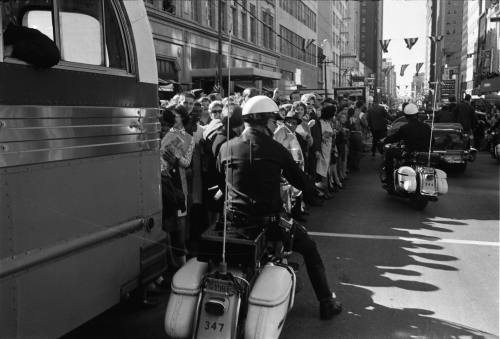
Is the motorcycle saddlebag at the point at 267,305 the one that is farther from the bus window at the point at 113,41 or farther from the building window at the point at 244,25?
the building window at the point at 244,25

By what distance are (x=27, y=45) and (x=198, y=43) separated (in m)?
28.2

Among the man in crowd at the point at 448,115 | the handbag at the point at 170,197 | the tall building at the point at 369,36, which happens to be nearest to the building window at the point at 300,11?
the man in crowd at the point at 448,115

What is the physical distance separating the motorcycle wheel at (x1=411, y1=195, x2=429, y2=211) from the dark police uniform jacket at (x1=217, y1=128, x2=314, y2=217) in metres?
5.88

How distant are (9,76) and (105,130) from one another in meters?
0.97

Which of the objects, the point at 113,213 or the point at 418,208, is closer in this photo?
the point at 113,213

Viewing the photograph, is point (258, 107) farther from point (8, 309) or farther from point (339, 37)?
point (339, 37)

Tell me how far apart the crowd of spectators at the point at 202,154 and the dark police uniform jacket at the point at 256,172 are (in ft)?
0.90

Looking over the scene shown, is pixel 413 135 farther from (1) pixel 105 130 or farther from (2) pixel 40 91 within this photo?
(2) pixel 40 91

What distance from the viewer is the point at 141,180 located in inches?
176

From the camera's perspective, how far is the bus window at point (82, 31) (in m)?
3.70

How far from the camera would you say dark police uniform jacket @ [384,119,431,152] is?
996 centimetres

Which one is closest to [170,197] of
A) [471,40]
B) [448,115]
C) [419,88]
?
[448,115]

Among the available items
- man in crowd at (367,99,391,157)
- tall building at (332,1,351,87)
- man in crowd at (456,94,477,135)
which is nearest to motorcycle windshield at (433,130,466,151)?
man in crowd at (456,94,477,135)

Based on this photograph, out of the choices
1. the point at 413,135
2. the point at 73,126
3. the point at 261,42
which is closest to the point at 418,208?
the point at 413,135
